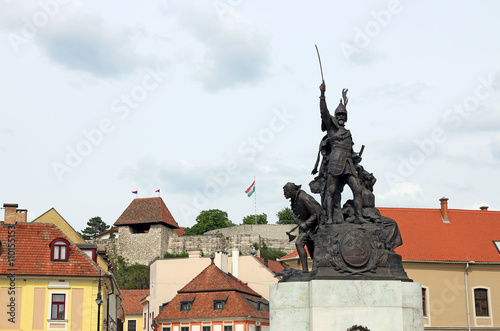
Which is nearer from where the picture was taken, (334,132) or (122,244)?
(334,132)

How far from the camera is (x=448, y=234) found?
38500 mm

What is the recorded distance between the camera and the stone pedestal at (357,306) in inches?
420

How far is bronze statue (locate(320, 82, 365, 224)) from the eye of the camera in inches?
463

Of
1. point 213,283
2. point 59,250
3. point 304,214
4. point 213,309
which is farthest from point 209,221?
point 304,214

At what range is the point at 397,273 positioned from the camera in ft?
36.5

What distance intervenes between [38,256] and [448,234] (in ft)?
68.8

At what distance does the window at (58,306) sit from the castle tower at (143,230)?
203 ft

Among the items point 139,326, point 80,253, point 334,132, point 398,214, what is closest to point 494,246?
point 398,214

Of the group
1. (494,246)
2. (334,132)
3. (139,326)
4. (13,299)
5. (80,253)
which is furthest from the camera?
(139,326)

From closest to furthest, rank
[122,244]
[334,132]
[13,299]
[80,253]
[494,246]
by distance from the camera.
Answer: [334,132], [13,299], [80,253], [494,246], [122,244]

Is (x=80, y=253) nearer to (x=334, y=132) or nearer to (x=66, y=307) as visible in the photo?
(x=66, y=307)

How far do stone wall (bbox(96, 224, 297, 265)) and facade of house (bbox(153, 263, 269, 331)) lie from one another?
43655 millimetres

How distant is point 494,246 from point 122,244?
215 feet

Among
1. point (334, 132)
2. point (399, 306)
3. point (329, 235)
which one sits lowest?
point (399, 306)
